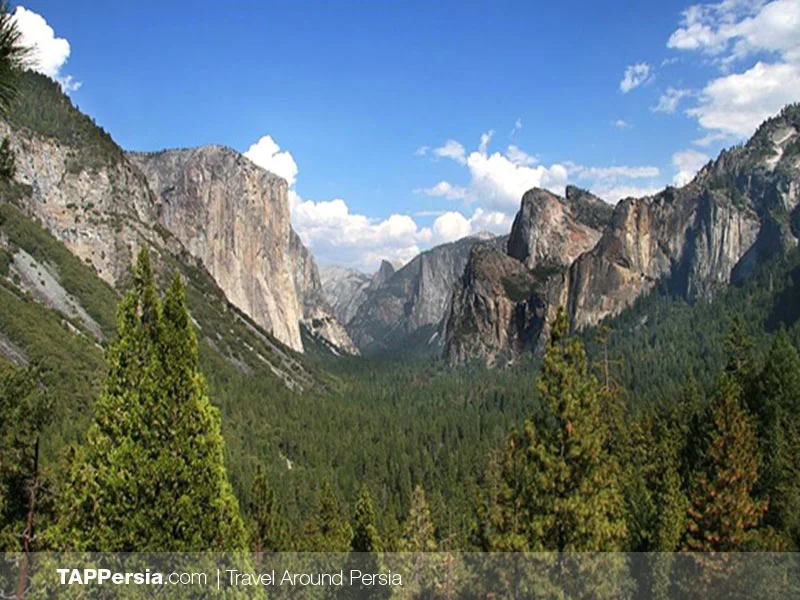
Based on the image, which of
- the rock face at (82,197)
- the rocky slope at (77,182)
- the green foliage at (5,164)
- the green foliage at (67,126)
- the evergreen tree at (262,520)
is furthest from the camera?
the green foliage at (67,126)

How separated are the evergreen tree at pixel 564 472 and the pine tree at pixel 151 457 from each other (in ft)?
32.0

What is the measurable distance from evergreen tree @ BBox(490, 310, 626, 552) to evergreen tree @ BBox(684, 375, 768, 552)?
22.2 feet

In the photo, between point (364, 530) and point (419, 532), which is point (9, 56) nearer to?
point (364, 530)

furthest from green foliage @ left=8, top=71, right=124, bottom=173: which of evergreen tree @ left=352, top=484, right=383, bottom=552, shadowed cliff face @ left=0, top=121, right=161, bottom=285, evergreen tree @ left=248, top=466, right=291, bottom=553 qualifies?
evergreen tree @ left=352, top=484, right=383, bottom=552

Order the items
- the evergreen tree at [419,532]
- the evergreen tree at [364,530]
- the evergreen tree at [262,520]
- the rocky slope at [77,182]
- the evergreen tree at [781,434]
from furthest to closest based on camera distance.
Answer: the rocky slope at [77,182] < the evergreen tree at [419,532] < the evergreen tree at [364,530] < the evergreen tree at [262,520] < the evergreen tree at [781,434]

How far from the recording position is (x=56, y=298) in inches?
4459

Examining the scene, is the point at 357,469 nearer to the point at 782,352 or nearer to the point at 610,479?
the point at 782,352

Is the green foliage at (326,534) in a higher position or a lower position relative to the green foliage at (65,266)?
lower

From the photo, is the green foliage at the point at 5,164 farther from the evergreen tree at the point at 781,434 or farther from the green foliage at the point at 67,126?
the green foliage at the point at 67,126

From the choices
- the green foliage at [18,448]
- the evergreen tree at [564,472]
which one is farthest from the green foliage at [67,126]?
the evergreen tree at [564,472]

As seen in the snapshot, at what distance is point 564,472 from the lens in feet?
65.1

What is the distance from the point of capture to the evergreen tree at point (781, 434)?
31.7 metres

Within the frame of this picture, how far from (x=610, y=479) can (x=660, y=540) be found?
886 centimetres

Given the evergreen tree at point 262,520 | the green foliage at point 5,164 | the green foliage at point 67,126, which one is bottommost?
the evergreen tree at point 262,520
